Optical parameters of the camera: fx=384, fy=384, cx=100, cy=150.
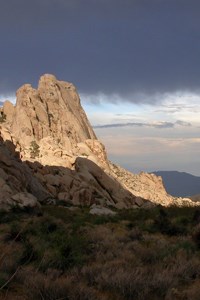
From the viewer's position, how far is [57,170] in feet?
197

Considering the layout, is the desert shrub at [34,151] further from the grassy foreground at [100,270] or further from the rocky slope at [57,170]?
the grassy foreground at [100,270]

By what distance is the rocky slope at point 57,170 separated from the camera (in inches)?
1831

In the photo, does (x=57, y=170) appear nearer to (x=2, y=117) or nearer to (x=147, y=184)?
(x=147, y=184)

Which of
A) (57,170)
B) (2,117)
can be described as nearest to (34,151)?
(57,170)

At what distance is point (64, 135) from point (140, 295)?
120 meters

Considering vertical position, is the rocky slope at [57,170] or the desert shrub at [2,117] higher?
the desert shrub at [2,117]

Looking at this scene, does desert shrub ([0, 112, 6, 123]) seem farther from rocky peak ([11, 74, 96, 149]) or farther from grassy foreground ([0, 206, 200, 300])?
grassy foreground ([0, 206, 200, 300])

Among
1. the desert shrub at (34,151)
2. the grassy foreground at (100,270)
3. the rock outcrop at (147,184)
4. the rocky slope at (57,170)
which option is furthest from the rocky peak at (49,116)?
the grassy foreground at (100,270)

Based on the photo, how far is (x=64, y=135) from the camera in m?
127

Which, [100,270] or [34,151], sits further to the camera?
[34,151]

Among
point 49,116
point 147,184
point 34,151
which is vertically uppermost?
point 49,116

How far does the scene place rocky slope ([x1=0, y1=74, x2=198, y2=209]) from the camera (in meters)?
46.5

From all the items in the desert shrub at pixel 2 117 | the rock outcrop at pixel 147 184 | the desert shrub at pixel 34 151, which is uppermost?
the desert shrub at pixel 2 117

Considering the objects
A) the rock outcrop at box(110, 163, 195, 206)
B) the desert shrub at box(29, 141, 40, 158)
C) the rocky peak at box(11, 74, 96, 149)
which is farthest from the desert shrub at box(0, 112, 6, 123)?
the desert shrub at box(29, 141, 40, 158)
